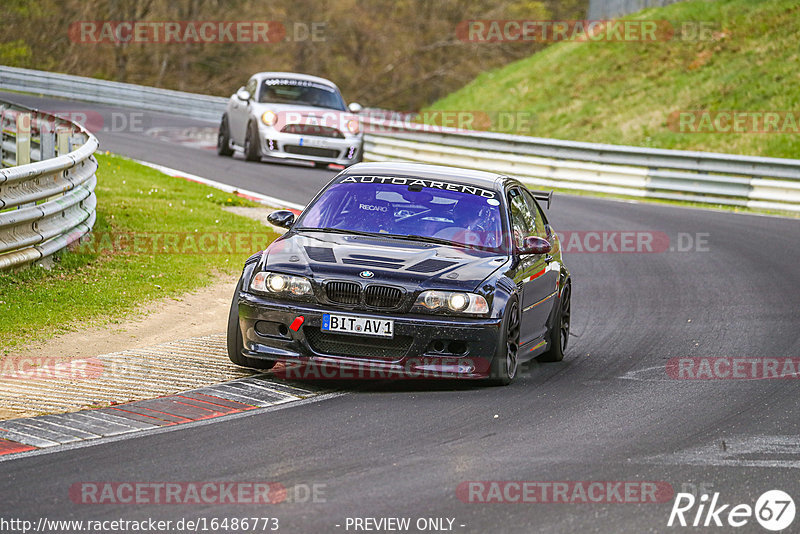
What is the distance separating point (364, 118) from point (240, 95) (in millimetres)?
5390

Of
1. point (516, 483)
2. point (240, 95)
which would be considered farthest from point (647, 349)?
point (240, 95)

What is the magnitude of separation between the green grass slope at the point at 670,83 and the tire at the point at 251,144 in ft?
34.3

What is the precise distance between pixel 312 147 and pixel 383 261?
1516 cm

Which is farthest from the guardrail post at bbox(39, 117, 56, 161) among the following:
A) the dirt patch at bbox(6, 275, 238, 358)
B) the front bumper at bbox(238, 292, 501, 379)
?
the front bumper at bbox(238, 292, 501, 379)

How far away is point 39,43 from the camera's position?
51.2 meters

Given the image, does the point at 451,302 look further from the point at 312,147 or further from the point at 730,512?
the point at 312,147

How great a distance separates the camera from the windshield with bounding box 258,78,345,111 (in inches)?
928

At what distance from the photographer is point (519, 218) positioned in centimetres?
965

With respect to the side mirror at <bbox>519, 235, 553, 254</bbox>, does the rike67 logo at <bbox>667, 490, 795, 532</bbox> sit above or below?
below

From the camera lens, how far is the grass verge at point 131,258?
400 inches

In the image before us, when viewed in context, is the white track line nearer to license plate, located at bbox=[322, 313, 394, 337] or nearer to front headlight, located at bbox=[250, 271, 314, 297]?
front headlight, located at bbox=[250, 271, 314, 297]

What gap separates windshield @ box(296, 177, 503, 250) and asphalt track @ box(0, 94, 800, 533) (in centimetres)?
115
